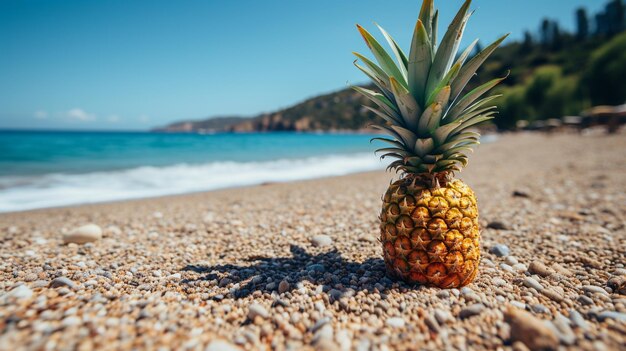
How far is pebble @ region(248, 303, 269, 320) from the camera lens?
2215 millimetres

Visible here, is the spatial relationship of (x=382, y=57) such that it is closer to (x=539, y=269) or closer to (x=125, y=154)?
(x=539, y=269)

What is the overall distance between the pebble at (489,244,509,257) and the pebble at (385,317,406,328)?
2169mm

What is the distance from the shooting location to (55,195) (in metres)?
9.02

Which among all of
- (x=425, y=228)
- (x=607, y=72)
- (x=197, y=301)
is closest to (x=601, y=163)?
(x=425, y=228)

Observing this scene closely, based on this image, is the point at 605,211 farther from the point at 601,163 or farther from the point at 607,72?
the point at 607,72

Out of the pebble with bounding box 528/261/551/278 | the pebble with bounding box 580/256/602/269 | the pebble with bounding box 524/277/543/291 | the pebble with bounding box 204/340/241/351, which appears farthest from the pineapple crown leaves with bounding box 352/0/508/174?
the pebble with bounding box 580/256/602/269

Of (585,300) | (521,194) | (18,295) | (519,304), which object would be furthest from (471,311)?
(521,194)

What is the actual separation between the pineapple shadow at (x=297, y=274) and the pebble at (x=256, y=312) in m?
0.37

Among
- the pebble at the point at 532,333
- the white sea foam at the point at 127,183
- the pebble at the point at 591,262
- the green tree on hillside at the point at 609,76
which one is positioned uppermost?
the green tree on hillside at the point at 609,76

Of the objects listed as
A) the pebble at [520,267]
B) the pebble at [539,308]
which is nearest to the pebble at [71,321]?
the pebble at [539,308]

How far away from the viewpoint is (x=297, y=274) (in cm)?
300

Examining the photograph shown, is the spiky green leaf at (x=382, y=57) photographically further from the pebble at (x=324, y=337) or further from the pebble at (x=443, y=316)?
the pebble at (x=324, y=337)

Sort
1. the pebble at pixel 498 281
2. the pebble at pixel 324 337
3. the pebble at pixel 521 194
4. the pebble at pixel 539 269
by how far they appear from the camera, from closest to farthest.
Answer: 1. the pebble at pixel 324 337
2. the pebble at pixel 498 281
3. the pebble at pixel 539 269
4. the pebble at pixel 521 194

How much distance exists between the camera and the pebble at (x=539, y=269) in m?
2.98
